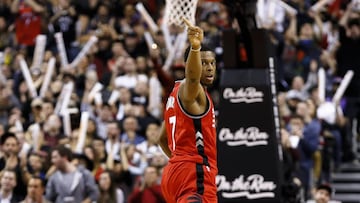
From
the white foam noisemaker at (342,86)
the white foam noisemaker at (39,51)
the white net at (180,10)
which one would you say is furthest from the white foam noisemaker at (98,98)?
the white net at (180,10)

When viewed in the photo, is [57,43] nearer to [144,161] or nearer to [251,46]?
[144,161]

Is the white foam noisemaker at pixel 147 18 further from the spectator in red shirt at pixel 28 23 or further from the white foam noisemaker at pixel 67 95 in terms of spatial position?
the spectator in red shirt at pixel 28 23

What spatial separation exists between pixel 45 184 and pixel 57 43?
305 inches

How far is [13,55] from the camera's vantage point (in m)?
24.3

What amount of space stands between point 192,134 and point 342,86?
10900mm

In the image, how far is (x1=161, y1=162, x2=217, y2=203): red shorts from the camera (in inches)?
422

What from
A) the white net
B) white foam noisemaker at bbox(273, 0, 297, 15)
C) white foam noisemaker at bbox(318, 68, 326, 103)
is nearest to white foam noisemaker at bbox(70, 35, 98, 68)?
white foam noisemaker at bbox(273, 0, 297, 15)

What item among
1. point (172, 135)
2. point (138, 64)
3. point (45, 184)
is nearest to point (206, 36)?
point (138, 64)

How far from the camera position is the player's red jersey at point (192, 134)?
10.7 metres

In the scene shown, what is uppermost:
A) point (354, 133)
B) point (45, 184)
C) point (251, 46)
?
point (251, 46)

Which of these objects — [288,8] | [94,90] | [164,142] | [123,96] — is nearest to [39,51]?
[94,90]

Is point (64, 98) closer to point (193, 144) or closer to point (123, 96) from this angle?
point (123, 96)

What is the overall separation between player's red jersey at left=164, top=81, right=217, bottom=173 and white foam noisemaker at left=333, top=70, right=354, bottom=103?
409 inches

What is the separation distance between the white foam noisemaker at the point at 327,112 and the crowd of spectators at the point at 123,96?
0.07m
